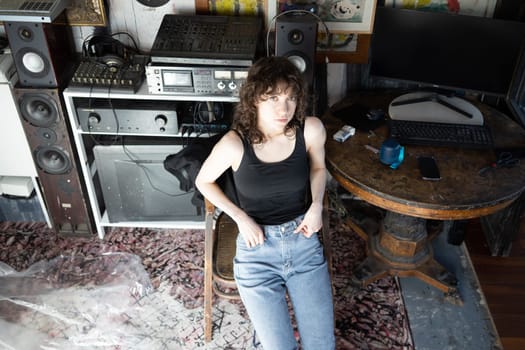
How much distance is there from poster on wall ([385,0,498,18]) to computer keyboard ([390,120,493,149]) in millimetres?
592

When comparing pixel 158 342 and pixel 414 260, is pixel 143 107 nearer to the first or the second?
pixel 158 342

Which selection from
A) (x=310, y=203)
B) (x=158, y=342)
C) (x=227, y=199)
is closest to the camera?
(x=227, y=199)

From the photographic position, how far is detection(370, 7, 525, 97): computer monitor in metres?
2.06

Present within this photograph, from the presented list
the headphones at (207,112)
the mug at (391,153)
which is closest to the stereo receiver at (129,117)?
the headphones at (207,112)

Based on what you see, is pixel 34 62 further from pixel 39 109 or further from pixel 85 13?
pixel 85 13

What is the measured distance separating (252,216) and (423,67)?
99 centimetres

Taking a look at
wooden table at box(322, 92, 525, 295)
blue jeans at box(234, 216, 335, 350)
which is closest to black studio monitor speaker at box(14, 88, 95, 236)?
blue jeans at box(234, 216, 335, 350)

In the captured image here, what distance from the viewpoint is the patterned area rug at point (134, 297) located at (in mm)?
2213

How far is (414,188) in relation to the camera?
1918mm

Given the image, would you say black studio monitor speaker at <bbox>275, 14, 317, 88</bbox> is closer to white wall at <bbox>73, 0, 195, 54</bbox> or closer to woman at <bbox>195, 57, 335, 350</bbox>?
woman at <bbox>195, 57, 335, 350</bbox>

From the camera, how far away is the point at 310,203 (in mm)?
2039

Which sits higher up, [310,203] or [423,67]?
[423,67]

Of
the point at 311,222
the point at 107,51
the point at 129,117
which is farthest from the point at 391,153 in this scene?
the point at 107,51

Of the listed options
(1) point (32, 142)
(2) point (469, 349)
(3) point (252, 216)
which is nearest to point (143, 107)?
(1) point (32, 142)
